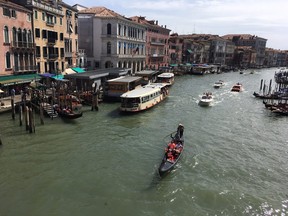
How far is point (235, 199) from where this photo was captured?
44.9 feet

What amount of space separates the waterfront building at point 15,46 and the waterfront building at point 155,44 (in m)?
36.5

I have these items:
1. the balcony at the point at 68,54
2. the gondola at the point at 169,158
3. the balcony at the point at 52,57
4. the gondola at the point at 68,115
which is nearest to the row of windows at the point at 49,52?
the balcony at the point at 52,57

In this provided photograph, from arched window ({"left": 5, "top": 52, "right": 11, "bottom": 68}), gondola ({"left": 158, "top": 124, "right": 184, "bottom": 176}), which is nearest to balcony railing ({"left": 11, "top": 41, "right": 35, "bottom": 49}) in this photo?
arched window ({"left": 5, "top": 52, "right": 11, "bottom": 68})

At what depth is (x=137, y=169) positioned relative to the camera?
16.2 m

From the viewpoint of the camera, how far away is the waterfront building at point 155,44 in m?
68.3

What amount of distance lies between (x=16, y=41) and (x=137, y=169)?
21.7m

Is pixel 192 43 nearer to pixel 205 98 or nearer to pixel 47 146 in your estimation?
pixel 205 98

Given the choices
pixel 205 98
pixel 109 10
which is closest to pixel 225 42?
pixel 109 10

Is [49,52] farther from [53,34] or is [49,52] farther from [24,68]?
[24,68]

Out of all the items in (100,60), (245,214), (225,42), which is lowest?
(245,214)

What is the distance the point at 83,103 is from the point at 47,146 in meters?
12.4

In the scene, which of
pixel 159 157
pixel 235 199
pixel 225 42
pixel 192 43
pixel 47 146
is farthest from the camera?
pixel 225 42

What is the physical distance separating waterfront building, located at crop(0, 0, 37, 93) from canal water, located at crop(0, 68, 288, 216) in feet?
18.8

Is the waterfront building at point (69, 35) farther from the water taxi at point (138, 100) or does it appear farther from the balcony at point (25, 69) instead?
the water taxi at point (138, 100)
